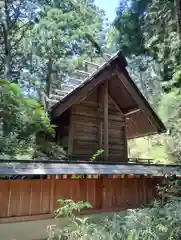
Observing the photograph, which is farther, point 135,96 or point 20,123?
point 135,96

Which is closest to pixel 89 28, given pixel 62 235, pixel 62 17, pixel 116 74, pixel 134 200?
pixel 62 17

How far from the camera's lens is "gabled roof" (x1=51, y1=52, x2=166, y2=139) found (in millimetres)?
8430

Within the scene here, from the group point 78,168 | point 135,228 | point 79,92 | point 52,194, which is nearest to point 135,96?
point 79,92

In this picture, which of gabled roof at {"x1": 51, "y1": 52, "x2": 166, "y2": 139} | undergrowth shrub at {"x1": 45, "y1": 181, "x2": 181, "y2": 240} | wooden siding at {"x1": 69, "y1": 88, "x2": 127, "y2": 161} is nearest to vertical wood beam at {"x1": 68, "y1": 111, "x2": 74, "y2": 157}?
wooden siding at {"x1": 69, "y1": 88, "x2": 127, "y2": 161}

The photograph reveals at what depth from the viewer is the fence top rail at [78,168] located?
Answer: 16.6ft

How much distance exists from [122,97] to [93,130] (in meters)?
2.03

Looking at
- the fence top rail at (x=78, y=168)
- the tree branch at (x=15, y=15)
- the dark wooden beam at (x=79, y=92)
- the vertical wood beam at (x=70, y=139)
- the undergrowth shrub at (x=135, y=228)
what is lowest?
the undergrowth shrub at (x=135, y=228)

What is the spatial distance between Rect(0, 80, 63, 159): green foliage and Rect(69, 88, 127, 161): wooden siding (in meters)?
1.48

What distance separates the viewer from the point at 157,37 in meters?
13.0

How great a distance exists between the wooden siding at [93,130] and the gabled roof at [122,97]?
578 millimetres

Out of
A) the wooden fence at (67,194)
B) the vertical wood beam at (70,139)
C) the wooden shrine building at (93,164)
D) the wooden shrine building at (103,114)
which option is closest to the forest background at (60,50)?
the vertical wood beam at (70,139)

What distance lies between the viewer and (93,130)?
1017cm

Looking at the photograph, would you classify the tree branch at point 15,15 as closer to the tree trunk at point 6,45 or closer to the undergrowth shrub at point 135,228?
the tree trunk at point 6,45

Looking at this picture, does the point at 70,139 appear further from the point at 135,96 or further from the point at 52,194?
the point at 52,194
